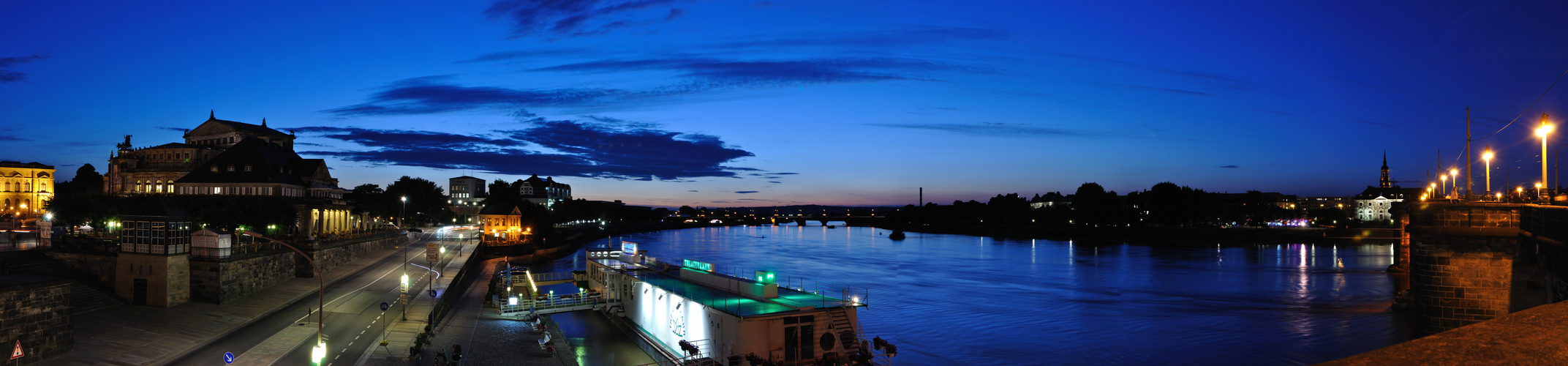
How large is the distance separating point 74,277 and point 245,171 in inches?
1595

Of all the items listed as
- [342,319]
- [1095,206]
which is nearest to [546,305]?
[342,319]

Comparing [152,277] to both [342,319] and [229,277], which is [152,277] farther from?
[342,319]

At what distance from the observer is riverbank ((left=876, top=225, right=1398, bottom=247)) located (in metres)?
134

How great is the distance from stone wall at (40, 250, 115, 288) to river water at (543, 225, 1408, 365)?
121 ft

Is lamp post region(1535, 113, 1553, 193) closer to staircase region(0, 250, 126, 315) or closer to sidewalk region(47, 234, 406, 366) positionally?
sidewalk region(47, 234, 406, 366)

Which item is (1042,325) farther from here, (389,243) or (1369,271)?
(389,243)

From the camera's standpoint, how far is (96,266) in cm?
3700

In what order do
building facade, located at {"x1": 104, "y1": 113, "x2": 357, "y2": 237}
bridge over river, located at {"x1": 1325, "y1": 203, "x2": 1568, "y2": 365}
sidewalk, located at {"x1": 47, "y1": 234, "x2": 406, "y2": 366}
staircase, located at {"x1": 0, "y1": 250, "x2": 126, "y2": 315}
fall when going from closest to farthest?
1. bridge over river, located at {"x1": 1325, "y1": 203, "x2": 1568, "y2": 365}
2. sidewalk, located at {"x1": 47, "y1": 234, "x2": 406, "y2": 366}
3. staircase, located at {"x1": 0, "y1": 250, "x2": 126, "y2": 315}
4. building facade, located at {"x1": 104, "y1": 113, "x2": 357, "y2": 237}

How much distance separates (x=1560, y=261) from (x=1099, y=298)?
1599 inches

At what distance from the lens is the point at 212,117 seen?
81188mm

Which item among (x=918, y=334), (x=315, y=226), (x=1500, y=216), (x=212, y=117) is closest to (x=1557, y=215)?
(x=1500, y=216)

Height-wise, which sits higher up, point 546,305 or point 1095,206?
point 1095,206

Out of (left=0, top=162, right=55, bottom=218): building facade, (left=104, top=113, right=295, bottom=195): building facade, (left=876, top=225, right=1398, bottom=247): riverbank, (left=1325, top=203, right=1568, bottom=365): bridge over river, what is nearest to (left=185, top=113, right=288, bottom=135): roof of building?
(left=104, top=113, right=295, bottom=195): building facade

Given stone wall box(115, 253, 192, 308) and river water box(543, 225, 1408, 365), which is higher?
stone wall box(115, 253, 192, 308)
